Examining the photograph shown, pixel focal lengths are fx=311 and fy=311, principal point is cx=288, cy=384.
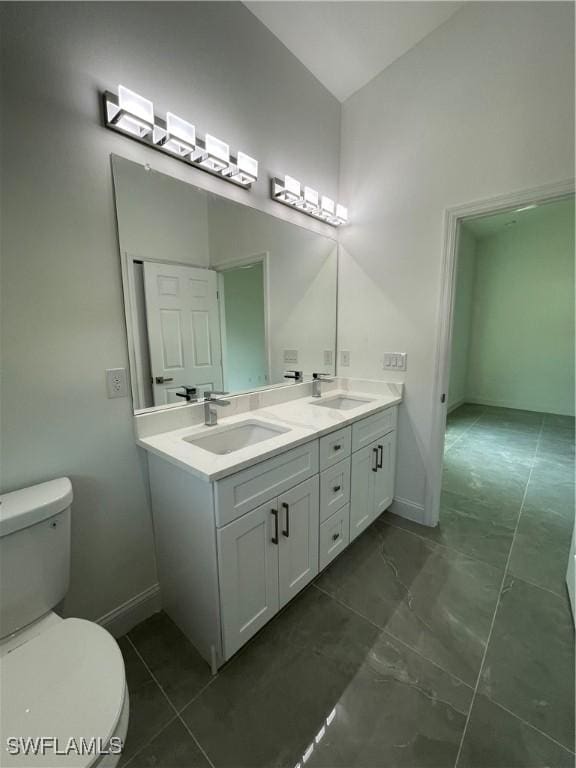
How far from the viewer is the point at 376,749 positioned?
1.00 m

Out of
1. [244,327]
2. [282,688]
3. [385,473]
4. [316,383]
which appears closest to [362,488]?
[385,473]

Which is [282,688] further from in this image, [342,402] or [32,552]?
[342,402]

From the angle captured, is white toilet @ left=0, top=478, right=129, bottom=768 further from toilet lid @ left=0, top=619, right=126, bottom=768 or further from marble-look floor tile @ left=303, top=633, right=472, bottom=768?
marble-look floor tile @ left=303, top=633, right=472, bottom=768

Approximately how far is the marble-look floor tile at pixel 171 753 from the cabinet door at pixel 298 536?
0.51 metres

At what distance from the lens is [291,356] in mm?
2158

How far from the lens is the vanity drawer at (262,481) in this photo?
1079 mm

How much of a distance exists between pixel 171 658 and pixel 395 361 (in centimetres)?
197

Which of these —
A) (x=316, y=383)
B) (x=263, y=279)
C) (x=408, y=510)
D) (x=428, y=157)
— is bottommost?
(x=408, y=510)

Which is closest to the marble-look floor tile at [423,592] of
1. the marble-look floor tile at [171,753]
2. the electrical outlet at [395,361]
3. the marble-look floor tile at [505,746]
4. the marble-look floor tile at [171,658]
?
the marble-look floor tile at [505,746]

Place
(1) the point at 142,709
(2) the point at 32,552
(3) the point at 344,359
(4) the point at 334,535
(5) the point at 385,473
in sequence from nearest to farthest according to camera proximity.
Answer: (2) the point at 32,552
(1) the point at 142,709
(4) the point at 334,535
(5) the point at 385,473
(3) the point at 344,359


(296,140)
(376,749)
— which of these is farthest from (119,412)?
(296,140)

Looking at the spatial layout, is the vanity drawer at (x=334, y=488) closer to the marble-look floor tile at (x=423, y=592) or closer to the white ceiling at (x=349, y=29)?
the marble-look floor tile at (x=423, y=592)

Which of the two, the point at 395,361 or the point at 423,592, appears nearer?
the point at 423,592

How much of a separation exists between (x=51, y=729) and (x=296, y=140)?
2.66 m
